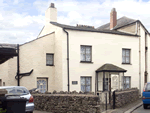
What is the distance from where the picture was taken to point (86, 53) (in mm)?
19188

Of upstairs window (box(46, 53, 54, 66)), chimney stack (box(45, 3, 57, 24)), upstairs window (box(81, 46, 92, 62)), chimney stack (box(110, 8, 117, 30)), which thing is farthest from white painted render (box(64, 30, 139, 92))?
chimney stack (box(45, 3, 57, 24))

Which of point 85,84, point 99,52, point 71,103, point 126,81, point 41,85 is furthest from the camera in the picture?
point 126,81

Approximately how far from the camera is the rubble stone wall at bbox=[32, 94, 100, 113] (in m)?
11.1

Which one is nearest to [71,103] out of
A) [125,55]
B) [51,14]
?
[125,55]

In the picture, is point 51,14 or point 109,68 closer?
point 109,68

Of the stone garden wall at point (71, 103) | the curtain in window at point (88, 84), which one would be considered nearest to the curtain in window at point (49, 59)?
the curtain in window at point (88, 84)

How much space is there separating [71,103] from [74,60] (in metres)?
7.29

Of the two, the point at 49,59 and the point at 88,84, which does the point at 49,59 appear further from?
the point at 88,84

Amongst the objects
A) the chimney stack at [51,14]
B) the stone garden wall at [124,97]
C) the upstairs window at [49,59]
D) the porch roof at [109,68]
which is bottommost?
the stone garden wall at [124,97]

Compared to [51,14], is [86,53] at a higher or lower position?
lower

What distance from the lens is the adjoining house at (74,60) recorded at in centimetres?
1806

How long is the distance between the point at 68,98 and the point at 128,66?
11.5 meters

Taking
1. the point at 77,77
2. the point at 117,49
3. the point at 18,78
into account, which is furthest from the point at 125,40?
the point at 18,78

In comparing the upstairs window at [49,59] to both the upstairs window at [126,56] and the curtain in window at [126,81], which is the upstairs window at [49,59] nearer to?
the upstairs window at [126,56]
